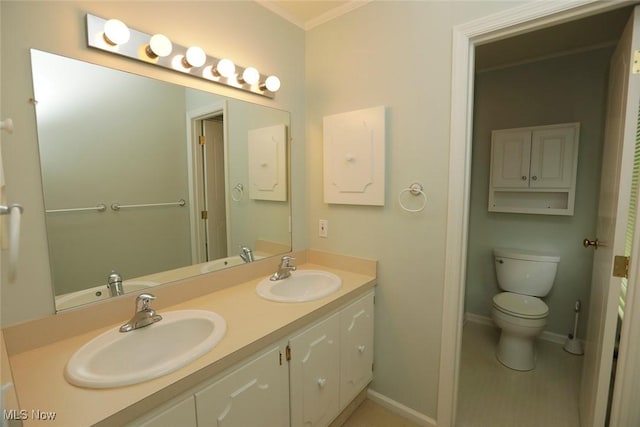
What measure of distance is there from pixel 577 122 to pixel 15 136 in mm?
3280

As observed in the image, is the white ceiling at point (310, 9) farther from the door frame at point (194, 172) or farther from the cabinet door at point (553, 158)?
the cabinet door at point (553, 158)

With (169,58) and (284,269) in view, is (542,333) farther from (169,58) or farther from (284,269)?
(169,58)

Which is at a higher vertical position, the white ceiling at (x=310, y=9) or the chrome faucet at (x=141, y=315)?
the white ceiling at (x=310, y=9)

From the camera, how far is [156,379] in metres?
0.83

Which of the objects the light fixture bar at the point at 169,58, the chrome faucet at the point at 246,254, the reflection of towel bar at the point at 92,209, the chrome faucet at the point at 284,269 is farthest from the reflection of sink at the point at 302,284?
the light fixture bar at the point at 169,58

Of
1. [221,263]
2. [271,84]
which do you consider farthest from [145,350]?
[271,84]

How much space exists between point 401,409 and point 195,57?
6.94 ft

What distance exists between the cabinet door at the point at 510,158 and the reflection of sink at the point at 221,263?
2.25m

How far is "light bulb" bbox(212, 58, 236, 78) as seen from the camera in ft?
4.77

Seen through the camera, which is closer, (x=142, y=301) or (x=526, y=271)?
(x=142, y=301)

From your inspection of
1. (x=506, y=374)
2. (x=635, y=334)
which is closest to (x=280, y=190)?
(x=635, y=334)

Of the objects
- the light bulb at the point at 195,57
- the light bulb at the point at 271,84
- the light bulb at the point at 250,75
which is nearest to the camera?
the light bulb at the point at 195,57

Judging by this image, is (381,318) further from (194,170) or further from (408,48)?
(408,48)

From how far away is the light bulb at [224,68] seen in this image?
57.2 inches
